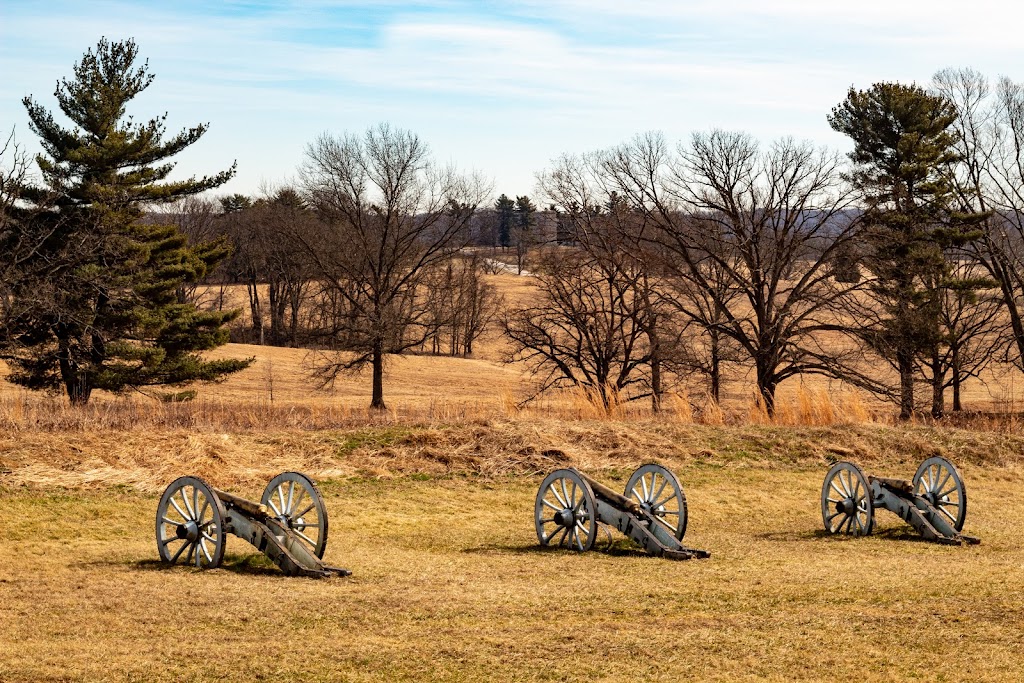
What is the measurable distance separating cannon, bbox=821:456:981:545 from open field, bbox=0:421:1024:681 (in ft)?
1.14

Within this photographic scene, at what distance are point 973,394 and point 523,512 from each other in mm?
47321

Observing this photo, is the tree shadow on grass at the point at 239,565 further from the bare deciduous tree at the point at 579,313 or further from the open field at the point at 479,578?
the bare deciduous tree at the point at 579,313

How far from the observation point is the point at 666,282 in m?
30.1

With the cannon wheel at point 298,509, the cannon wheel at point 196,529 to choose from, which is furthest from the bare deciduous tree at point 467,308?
the cannon wheel at point 196,529

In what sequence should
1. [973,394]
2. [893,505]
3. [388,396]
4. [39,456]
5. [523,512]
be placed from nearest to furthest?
[893,505] → [523,512] → [39,456] → [388,396] → [973,394]

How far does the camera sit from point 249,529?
389 inches

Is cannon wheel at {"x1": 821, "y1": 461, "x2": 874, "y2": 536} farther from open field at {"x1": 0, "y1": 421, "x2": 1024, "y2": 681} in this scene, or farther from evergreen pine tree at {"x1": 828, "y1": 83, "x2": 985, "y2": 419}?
evergreen pine tree at {"x1": 828, "y1": 83, "x2": 985, "y2": 419}

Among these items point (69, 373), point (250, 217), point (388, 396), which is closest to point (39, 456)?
point (69, 373)

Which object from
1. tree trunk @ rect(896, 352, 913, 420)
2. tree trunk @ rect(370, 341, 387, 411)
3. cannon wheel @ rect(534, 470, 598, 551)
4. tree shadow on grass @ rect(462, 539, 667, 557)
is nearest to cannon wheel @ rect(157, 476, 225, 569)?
tree shadow on grass @ rect(462, 539, 667, 557)

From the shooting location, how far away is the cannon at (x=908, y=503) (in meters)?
12.1

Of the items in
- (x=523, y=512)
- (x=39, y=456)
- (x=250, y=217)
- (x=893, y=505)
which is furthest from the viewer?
(x=250, y=217)

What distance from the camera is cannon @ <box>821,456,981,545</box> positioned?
1209 centimetres

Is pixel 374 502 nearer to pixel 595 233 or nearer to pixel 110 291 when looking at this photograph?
pixel 595 233

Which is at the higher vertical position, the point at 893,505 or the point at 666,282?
the point at 666,282
